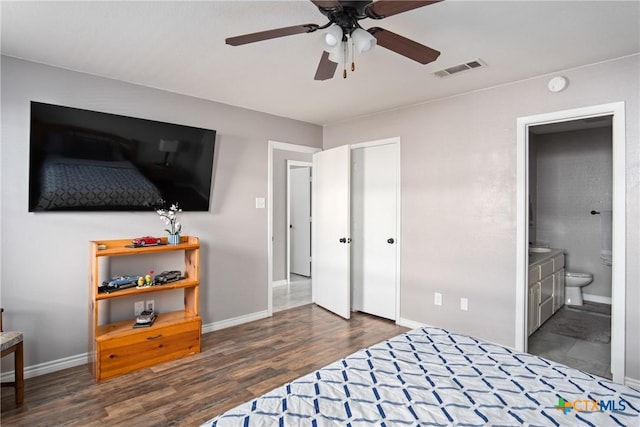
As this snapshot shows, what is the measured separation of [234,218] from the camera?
3953 millimetres

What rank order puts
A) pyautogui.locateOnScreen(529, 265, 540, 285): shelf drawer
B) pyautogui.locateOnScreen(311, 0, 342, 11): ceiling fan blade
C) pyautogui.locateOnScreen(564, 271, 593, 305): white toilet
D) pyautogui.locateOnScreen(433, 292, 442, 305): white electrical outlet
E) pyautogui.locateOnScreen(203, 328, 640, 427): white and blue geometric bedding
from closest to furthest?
pyautogui.locateOnScreen(203, 328, 640, 427): white and blue geometric bedding → pyautogui.locateOnScreen(311, 0, 342, 11): ceiling fan blade → pyautogui.locateOnScreen(529, 265, 540, 285): shelf drawer → pyautogui.locateOnScreen(433, 292, 442, 305): white electrical outlet → pyautogui.locateOnScreen(564, 271, 593, 305): white toilet

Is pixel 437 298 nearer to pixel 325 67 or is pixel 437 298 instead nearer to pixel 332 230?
pixel 332 230

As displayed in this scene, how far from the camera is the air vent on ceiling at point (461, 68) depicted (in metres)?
2.74

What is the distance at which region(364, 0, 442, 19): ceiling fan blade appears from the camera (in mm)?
1438

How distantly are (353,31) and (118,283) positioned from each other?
267cm

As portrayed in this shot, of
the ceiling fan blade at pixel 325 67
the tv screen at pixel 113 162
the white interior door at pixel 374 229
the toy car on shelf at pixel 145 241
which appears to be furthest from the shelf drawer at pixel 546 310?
the toy car on shelf at pixel 145 241

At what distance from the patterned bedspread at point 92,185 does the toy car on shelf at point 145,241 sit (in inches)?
12.4

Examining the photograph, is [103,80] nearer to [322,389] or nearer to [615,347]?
[322,389]

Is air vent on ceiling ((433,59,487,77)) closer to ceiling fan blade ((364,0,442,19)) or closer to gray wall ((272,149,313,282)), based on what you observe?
ceiling fan blade ((364,0,442,19))

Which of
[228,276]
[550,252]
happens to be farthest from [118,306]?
[550,252]

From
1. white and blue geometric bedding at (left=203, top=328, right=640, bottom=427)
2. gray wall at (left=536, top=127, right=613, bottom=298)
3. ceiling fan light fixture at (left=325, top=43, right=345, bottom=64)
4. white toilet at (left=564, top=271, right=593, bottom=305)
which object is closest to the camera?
white and blue geometric bedding at (left=203, top=328, right=640, bottom=427)

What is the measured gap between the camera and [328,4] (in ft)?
5.01

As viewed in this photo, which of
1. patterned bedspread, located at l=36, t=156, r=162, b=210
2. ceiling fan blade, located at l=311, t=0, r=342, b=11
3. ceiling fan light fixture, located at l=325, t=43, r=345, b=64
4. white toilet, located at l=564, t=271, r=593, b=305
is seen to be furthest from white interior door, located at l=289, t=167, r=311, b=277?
ceiling fan blade, located at l=311, t=0, r=342, b=11

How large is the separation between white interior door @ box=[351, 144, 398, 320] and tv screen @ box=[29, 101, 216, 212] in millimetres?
1874
